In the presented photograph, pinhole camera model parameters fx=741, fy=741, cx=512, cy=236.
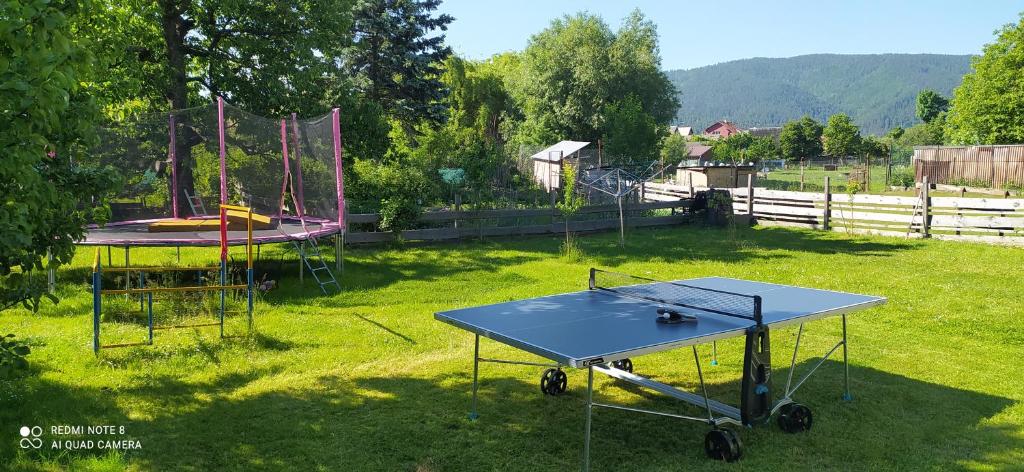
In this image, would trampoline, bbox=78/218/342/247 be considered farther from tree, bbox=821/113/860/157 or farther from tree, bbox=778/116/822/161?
tree, bbox=778/116/822/161

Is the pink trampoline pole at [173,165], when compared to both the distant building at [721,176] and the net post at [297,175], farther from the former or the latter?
the distant building at [721,176]

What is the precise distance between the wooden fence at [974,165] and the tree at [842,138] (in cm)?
3381

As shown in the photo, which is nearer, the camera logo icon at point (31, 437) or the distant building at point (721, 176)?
the camera logo icon at point (31, 437)

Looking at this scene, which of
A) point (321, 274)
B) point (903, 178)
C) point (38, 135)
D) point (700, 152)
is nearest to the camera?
point (38, 135)

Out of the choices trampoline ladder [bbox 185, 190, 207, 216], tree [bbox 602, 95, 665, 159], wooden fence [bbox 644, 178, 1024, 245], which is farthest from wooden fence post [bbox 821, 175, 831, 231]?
trampoline ladder [bbox 185, 190, 207, 216]

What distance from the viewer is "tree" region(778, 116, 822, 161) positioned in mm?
78438

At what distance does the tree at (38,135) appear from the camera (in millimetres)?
3502

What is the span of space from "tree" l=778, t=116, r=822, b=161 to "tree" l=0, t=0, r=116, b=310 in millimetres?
79866

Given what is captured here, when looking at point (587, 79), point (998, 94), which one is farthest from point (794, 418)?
point (998, 94)

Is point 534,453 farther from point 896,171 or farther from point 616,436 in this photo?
point 896,171

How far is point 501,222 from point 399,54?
14.2 m

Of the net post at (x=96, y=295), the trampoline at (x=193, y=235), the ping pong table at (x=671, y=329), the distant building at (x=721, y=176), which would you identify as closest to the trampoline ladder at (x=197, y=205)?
the trampoline at (x=193, y=235)

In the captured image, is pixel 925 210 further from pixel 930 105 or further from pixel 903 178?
pixel 930 105

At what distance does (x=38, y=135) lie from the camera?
3.80 metres
